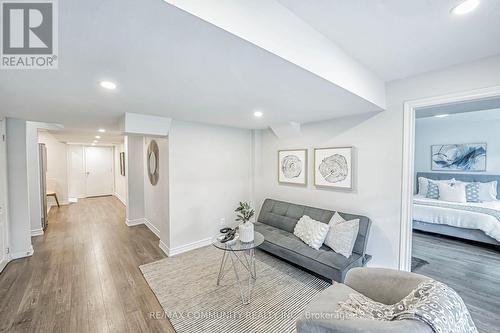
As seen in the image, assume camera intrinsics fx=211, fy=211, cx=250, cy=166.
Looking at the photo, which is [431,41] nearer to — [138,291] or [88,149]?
[138,291]

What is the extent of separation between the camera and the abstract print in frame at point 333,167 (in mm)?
3014

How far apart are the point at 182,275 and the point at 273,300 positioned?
124cm

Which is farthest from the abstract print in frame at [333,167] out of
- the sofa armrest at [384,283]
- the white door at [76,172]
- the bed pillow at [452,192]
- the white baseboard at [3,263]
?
the white door at [76,172]

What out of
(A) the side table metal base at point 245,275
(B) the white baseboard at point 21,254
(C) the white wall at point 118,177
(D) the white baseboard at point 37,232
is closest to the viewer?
(A) the side table metal base at point 245,275

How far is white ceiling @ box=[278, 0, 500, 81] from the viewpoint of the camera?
4.22 feet

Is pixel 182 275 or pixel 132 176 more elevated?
pixel 132 176

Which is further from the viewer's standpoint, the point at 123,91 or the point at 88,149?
the point at 88,149

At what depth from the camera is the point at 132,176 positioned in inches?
197

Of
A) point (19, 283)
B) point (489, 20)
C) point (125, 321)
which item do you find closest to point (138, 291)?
point (125, 321)

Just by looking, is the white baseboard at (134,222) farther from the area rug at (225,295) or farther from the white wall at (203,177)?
the area rug at (225,295)

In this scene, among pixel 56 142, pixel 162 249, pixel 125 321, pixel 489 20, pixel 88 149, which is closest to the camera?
pixel 489 20

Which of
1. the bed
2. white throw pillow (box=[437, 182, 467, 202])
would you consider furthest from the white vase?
white throw pillow (box=[437, 182, 467, 202])

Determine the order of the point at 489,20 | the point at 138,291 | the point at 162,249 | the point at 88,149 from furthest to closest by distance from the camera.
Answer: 1. the point at 88,149
2. the point at 162,249
3. the point at 138,291
4. the point at 489,20

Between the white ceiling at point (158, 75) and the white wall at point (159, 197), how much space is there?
88 centimetres
